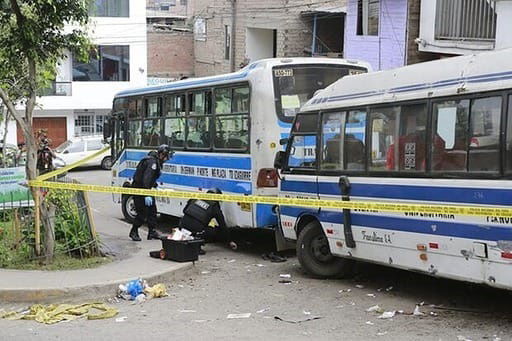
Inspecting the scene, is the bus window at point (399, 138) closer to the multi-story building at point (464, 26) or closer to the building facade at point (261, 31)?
the multi-story building at point (464, 26)

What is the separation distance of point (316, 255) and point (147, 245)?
139 inches

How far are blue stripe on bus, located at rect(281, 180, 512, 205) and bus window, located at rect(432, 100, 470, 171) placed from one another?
24 cm

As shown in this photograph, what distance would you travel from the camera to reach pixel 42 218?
9.72 metres

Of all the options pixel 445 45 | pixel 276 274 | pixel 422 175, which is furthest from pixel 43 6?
pixel 445 45

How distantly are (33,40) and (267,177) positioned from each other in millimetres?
3989

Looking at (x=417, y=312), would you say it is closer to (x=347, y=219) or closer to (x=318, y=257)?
(x=347, y=219)

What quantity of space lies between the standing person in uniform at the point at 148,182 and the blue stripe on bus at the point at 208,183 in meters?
0.87

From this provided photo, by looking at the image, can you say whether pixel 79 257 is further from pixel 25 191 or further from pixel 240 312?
pixel 240 312

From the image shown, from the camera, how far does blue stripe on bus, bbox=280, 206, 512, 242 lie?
21.5 feet

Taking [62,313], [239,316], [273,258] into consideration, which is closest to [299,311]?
[239,316]

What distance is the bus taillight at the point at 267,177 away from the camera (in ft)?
35.6

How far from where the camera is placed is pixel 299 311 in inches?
299

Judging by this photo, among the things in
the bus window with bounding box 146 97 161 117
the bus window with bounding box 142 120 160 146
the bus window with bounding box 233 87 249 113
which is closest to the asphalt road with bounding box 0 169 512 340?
the bus window with bounding box 233 87 249 113

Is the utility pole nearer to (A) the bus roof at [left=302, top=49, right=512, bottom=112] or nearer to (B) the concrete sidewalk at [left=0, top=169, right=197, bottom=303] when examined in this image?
(B) the concrete sidewalk at [left=0, top=169, right=197, bottom=303]
